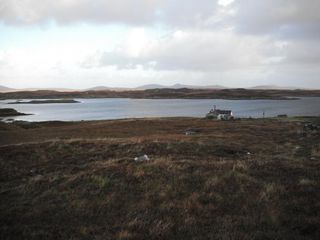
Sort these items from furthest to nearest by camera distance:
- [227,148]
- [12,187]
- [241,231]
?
[227,148] < [12,187] < [241,231]

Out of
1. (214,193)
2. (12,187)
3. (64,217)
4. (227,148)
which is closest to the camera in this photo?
(64,217)

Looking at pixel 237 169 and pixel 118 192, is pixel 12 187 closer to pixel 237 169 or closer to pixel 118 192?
pixel 118 192

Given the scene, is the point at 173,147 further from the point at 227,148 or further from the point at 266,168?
the point at 266,168

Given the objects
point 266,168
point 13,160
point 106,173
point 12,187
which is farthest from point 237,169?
point 13,160

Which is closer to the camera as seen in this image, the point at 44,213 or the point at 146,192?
the point at 44,213

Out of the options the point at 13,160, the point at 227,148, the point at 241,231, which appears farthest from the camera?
the point at 227,148

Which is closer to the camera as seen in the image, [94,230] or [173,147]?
[94,230]

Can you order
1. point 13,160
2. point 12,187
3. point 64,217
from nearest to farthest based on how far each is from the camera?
point 64,217 → point 12,187 → point 13,160

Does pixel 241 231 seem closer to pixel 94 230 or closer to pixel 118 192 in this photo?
pixel 94 230

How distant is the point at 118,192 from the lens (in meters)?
12.9

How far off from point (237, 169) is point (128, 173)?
4598 mm

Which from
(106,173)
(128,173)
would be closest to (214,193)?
(128,173)

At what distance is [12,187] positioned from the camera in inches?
593

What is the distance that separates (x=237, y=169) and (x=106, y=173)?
5.58m
